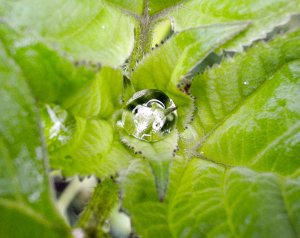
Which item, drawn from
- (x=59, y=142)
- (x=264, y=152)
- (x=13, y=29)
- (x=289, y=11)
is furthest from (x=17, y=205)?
(x=289, y=11)

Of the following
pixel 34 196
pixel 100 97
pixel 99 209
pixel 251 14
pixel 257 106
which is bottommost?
pixel 34 196

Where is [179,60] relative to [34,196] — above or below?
above

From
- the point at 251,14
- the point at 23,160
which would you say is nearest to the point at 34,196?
the point at 23,160

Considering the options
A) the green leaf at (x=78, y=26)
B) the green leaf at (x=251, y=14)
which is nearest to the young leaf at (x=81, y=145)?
the green leaf at (x=78, y=26)

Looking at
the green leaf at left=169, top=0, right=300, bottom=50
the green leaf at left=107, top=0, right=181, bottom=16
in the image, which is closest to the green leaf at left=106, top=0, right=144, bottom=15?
the green leaf at left=107, top=0, right=181, bottom=16

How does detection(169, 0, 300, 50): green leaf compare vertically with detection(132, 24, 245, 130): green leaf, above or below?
above

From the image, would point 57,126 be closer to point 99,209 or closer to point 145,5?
point 99,209

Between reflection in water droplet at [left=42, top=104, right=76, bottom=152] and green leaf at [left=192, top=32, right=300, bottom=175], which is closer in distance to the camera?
reflection in water droplet at [left=42, top=104, right=76, bottom=152]

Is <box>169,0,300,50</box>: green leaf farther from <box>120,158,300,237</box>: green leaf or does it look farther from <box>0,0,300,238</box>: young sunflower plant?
<box>120,158,300,237</box>: green leaf
